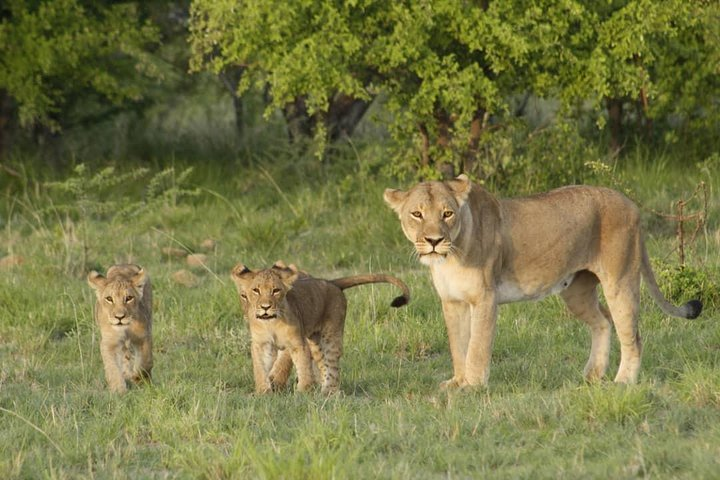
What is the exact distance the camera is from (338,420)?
19.5 ft

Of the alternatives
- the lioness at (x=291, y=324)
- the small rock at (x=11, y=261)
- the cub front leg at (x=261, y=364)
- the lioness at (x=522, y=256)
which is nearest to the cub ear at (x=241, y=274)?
the lioness at (x=291, y=324)

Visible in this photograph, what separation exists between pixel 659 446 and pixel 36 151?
12630mm

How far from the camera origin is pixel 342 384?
24.4ft

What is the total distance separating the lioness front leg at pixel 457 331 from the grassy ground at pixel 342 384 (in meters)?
0.20

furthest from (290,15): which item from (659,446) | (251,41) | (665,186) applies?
(659,446)

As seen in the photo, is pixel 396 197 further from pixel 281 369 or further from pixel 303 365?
pixel 281 369

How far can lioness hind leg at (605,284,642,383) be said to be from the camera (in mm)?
7137

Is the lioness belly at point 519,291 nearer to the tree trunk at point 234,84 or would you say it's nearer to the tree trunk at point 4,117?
the tree trunk at point 4,117

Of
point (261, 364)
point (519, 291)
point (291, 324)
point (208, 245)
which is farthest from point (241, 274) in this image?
point (208, 245)

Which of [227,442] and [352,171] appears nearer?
[227,442]

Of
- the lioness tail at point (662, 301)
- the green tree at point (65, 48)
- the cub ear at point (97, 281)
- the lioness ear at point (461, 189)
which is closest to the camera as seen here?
the lioness ear at point (461, 189)

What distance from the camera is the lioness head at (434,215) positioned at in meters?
6.62

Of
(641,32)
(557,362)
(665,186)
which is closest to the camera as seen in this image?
(557,362)

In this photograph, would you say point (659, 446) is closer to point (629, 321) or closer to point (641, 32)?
point (629, 321)
